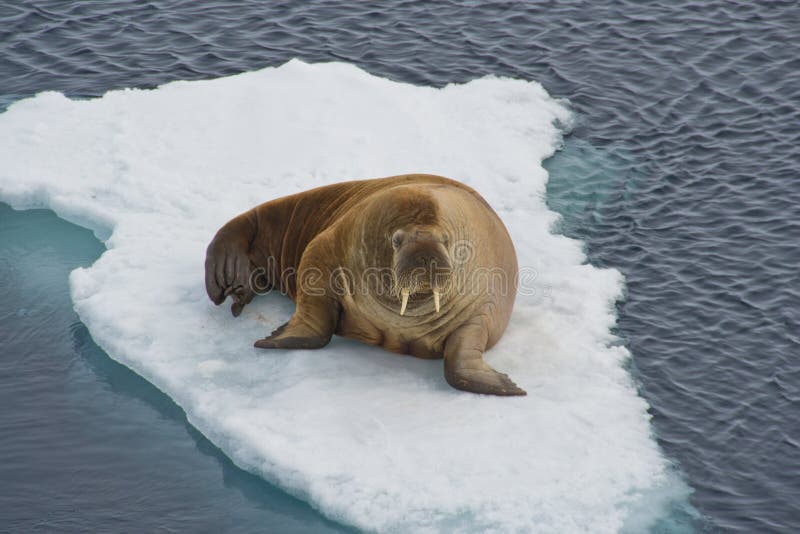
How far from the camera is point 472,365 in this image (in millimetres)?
8500

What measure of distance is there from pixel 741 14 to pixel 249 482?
10.4 m

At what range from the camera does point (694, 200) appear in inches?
467

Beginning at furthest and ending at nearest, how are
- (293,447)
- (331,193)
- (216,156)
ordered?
(216,156)
(331,193)
(293,447)

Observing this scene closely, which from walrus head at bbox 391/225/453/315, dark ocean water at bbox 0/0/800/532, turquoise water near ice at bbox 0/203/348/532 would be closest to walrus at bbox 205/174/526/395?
walrus head at bbox 391/225/453/315

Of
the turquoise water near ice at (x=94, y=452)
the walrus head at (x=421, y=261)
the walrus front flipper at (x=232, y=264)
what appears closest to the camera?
the turquoise water near ice at (x=94, y=452)

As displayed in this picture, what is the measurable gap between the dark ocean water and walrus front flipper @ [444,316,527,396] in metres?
1.23

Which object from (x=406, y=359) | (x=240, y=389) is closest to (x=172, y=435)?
(x=240, y=389)

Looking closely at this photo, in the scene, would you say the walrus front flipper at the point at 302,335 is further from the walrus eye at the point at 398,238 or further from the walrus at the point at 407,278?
the walrus eye at the point at 398,238

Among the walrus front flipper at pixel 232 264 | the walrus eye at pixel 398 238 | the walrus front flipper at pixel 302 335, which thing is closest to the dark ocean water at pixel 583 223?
the walrus front flipper at pixel 302 335

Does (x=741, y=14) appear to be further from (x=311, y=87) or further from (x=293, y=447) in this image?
(x=293, y=447)

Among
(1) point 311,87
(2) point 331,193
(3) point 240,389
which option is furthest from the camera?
(1) point 311,87

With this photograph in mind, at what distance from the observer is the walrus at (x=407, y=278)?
26.8 ft

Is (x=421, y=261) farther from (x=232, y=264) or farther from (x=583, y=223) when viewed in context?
(x=583, y=223)

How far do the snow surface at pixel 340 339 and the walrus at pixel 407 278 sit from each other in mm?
168
